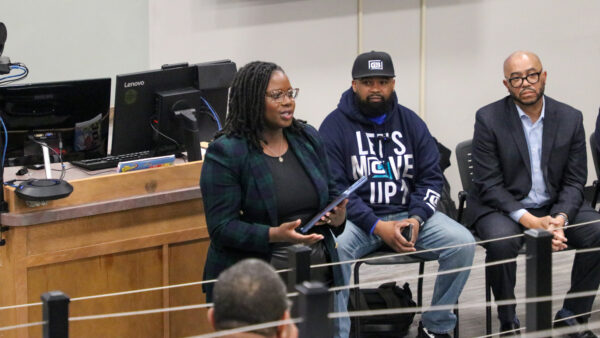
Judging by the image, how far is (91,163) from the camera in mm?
3787

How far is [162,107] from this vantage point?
12.7 ft

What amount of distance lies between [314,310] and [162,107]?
2.19 m

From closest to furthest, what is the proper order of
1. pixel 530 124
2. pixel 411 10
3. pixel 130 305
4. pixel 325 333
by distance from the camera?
pixel 325 333 < pixel 130 305 < pixel 530 124 < pixel 411 10

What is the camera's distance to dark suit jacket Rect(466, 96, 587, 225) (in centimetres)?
405

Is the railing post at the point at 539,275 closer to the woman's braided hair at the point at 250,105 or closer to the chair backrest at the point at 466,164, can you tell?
the woman's braided hair at the point at 250,105

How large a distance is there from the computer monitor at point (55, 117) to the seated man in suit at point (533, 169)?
1.71 metres

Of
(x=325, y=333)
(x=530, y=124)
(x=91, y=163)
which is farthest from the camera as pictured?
(x=530, y=124)

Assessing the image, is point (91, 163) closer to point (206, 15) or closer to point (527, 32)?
point (206, 15)

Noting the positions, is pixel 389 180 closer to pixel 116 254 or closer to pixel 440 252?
pixel 440 252

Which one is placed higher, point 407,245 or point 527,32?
point 527,32

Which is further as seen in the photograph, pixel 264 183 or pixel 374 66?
pixel 374 66

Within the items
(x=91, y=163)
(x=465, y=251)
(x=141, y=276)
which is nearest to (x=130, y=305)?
(x=141, y=276)

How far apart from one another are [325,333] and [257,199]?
138cm

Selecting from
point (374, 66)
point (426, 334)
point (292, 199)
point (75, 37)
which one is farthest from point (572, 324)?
point (75, 37)
